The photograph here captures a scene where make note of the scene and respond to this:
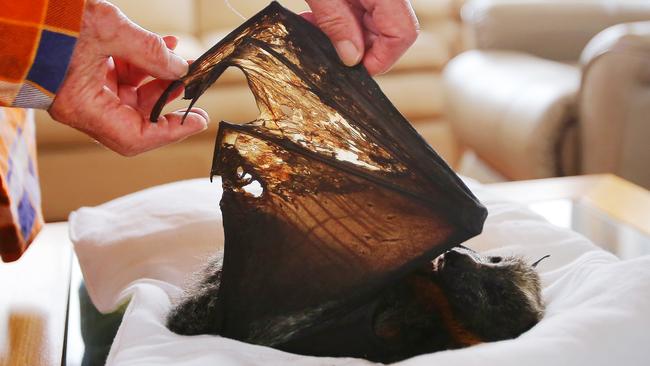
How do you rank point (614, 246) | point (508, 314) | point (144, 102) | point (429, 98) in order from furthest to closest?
point (429, 98)
point (614, 246)
point (144, 102)
point (508, 314)

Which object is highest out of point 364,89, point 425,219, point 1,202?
point 364,89

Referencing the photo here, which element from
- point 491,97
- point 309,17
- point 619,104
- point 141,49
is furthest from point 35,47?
point 491,97

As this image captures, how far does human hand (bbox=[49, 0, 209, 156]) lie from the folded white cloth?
20 cm

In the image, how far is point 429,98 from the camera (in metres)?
3.51

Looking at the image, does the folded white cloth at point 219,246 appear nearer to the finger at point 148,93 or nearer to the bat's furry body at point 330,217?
the bat's furry body at point 330,217

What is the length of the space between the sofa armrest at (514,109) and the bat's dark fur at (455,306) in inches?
53.7

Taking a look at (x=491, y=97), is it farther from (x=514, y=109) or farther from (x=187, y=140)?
(x=187, y=140)

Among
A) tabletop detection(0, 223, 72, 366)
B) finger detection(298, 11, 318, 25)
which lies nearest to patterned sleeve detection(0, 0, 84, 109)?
finger detection(298, 11, 318, 25)

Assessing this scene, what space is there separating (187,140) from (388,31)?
7.72ft

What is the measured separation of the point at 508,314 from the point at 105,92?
474 mm

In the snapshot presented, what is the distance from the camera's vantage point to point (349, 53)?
0.79m

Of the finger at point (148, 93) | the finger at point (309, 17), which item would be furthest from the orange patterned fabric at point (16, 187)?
the finger at point (309, 17)

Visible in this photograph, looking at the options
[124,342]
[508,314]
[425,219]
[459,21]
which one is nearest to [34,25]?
[124,342]

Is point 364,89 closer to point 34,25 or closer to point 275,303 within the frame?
point 275,303
